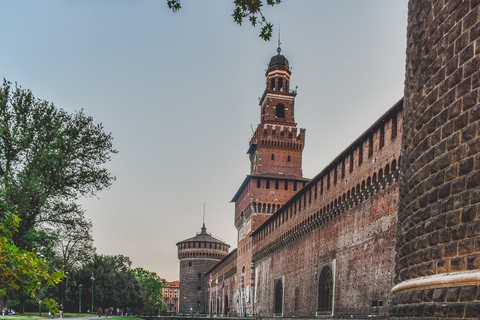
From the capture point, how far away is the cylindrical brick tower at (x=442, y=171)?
4121 millimetres

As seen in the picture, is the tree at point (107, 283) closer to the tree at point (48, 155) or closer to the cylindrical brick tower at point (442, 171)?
the tree at point (48, 155)

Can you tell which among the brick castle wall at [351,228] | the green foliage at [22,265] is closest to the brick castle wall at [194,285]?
the brick castle wall at [351,228]

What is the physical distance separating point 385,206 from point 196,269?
5417 cm

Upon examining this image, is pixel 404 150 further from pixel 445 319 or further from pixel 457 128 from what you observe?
pixel 445 319

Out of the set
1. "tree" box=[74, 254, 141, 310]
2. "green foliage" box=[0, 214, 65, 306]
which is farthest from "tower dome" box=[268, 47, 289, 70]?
"green foliage" box=[0, 214, 65, 306]

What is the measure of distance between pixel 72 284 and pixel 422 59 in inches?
1721

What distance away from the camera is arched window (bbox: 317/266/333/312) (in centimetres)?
2266

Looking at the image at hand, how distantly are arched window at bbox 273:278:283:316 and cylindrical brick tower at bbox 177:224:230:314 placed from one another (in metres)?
36.4

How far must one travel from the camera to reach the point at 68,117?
20.2 metres

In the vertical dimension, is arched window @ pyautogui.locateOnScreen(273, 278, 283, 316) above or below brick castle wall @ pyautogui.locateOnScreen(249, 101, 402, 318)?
below

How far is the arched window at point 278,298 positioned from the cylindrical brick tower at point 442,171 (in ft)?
87.3

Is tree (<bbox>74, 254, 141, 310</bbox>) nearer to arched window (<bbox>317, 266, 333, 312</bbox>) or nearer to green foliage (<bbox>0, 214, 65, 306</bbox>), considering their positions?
arched window (<bbox>317, 266, 333, 312</bbox>)

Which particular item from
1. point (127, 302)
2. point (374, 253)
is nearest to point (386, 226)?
point (374, 253)

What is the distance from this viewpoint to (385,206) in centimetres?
1734
